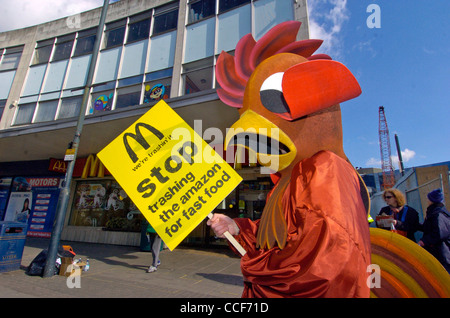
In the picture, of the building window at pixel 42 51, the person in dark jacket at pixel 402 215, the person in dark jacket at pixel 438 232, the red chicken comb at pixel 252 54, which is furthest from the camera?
the building window at pixel 42 51

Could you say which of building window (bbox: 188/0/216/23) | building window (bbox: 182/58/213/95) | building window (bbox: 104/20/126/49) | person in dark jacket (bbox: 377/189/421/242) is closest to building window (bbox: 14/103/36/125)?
building window (bbox: 104/20/126/49)

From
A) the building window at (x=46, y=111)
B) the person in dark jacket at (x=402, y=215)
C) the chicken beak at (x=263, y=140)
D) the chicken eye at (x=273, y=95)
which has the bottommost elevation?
the person in dark jacket at (x=402, y=215)

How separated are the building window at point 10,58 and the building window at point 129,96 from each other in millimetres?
7439

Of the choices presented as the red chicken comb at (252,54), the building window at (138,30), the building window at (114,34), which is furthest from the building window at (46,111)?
the red chicken comb at (252,54)

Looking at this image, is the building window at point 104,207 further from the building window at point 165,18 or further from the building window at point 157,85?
the building window at point 165,18

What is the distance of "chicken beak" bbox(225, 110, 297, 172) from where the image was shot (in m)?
1.40

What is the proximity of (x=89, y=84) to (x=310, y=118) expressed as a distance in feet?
18.9

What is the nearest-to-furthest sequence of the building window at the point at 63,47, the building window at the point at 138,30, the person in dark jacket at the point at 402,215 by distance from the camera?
the person in dark jacket at the point at 402,215, the building window at the point at 138,30, the building window at the point at 63,47

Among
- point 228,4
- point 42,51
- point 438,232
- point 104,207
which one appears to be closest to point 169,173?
point 438,232

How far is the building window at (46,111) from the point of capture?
940 cm

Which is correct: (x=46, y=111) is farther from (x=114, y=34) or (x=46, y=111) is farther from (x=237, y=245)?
(x=237, y=245)

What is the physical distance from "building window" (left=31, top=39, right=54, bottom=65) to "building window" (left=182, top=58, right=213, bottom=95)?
8014 mm

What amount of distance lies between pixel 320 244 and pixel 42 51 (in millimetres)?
15191

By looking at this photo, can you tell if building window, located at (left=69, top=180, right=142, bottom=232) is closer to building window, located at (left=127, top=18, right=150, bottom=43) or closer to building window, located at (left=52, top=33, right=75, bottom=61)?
building window, located at (left=52, top=33, right=75, bottom=61)
